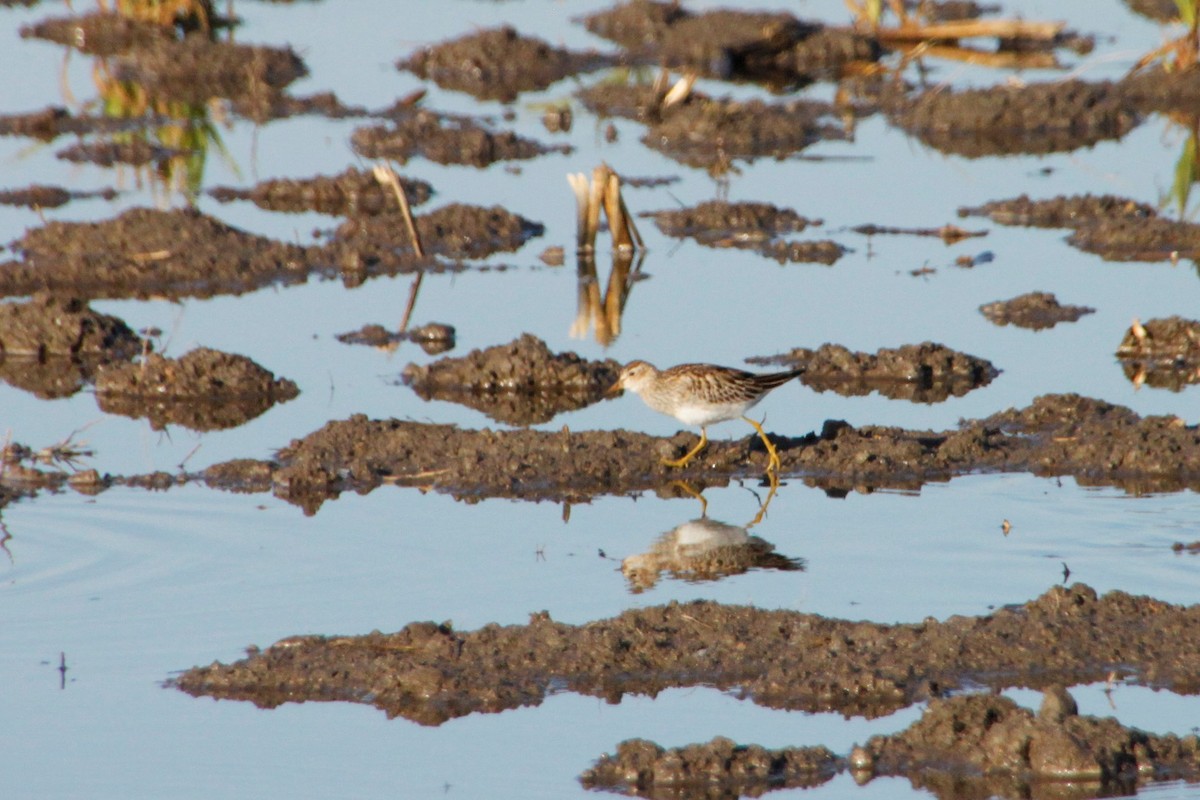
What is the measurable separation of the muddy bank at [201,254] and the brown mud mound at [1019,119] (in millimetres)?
7734

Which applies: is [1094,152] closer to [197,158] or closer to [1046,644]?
[197,158]

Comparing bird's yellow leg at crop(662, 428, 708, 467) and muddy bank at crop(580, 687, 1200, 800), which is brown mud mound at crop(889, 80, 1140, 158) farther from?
muddy bank at crop(580, 687, 1200, 800)

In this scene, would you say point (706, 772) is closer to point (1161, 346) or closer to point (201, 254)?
point (1161, 346)

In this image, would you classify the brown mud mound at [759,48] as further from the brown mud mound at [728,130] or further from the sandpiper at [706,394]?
the sandpiper at [706,394]

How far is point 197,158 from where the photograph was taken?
22500 mm

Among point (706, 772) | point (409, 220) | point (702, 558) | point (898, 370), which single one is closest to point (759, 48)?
point (409, 220)

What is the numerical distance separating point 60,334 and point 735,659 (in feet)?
26.3

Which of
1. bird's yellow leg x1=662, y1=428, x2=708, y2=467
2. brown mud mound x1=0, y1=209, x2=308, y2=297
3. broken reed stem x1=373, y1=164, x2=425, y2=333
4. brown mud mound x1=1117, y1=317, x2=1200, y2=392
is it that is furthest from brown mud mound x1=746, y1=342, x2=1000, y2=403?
brown mud mound x1=0, y1=209, x2=308, y2=297

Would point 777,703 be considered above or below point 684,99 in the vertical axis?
below

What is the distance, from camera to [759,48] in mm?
28156

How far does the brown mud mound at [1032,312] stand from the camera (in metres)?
16.1

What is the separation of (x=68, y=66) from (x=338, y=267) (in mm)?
12155

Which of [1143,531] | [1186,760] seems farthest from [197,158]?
[1186,760]

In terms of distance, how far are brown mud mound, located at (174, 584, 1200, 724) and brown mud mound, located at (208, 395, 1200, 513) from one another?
2.76m
